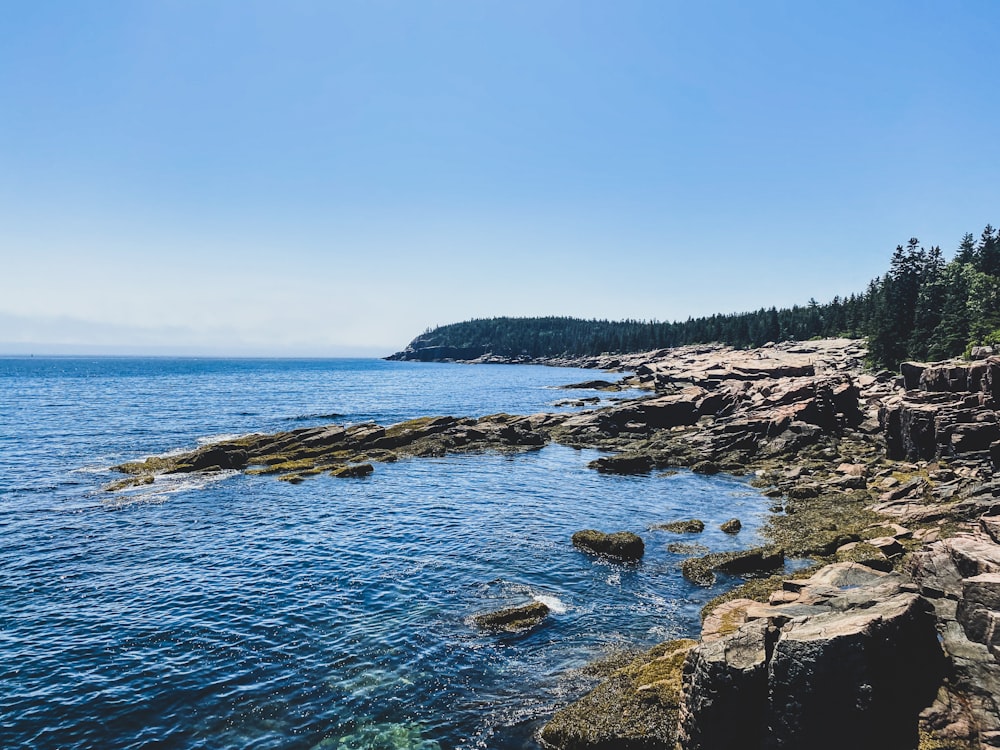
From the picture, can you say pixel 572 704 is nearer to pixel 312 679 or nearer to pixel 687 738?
pixel 687 738

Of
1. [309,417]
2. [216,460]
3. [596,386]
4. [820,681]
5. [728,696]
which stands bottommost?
[309,417]

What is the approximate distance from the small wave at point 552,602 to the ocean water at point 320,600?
0.11 metres

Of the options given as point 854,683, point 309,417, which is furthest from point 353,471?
point 309,417

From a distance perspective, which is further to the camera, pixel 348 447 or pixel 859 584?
pixel 348 447

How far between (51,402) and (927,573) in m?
128

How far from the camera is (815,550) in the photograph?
27047 mm

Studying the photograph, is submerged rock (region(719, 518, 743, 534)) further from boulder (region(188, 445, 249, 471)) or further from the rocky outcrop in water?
boulder (region(188, 445, 249, 471))

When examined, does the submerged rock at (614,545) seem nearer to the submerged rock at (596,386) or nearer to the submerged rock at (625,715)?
the submerged rock at (625,715)

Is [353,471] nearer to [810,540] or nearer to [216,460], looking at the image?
A: [216,460]

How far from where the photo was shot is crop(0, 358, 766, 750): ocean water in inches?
627

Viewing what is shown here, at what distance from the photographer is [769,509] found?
36.3 meters

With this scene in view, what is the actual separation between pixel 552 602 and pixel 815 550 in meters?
13.9

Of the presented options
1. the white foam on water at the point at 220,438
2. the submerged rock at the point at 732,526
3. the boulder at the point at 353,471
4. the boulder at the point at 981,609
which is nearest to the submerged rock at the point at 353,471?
the boulder at the point at 353,471

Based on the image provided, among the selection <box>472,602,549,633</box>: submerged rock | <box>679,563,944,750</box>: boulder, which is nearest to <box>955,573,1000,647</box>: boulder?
<box>679,563,944,750</box>: boulder
